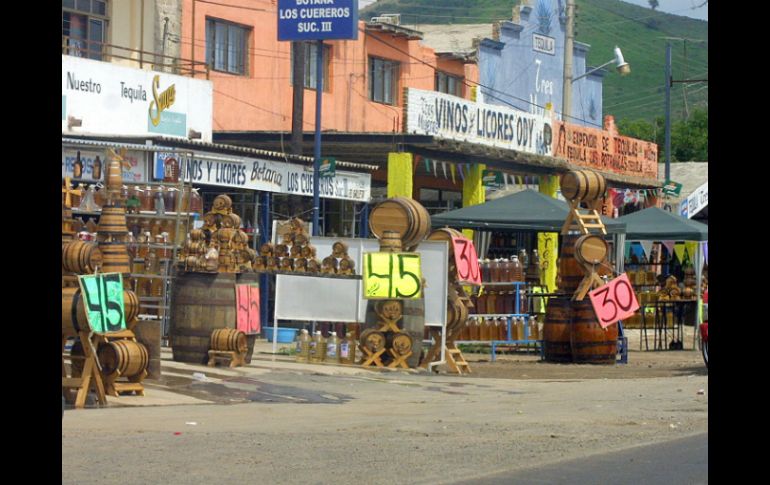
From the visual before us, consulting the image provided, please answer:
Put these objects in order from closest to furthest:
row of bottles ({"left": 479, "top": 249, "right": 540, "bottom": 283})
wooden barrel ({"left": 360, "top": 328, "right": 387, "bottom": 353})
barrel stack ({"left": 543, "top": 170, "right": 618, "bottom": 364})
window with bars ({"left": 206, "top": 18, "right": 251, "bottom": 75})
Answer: wooden barrel ({"left": 360, "top": 328, "right": 387, "bottom": 353}), barrel stack ({"left": 543, "top": 170, "right": 618, "bottom": 364}), row of bottles ({"left": 479, "top": 249, "right": 540, "bottom": 283}), window with bars ({"left": 206, "top": 18, "right": 251, "bottom": 75})

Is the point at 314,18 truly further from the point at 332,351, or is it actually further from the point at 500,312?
the point at 332,351

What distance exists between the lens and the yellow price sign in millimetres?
18859

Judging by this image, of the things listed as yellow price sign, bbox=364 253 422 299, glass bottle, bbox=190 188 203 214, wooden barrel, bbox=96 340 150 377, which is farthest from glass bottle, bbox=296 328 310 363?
wooden barrel, bbox=96 340 150 377

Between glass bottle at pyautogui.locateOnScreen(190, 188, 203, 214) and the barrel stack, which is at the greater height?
glass bottle at pyautogui.locateOnScreen(190, 188, 203, 214)

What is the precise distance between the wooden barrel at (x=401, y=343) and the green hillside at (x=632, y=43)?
111450mm

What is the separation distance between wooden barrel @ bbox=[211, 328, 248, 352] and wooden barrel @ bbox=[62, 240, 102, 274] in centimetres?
427

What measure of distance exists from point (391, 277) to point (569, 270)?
397cm

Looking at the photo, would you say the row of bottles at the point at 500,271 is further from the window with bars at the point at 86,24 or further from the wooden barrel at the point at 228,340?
the window with bars at the point at 86,24

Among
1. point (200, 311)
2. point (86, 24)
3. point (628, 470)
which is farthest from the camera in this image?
point (86, 24)

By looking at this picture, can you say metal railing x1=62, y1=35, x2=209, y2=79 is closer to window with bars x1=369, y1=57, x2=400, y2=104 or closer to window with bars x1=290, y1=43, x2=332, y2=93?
window with bars x1=290, y1=43, x2=332, y2=93

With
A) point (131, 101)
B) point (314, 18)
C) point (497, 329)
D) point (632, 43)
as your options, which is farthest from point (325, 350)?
point (632, 43)

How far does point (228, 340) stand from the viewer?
17281mm

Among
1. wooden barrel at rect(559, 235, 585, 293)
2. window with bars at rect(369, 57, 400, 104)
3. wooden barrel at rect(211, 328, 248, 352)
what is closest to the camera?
wooden barrel at rect(211, 328, 248, 352)
